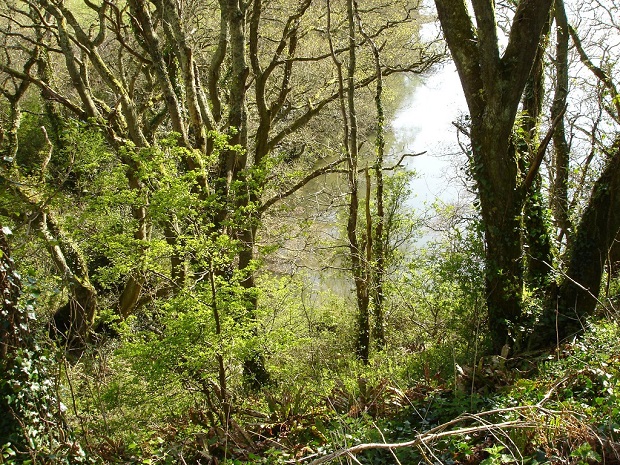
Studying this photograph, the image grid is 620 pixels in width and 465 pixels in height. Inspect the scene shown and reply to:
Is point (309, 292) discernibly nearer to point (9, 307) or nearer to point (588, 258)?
point (588, 258)

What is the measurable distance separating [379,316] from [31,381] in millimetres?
8434

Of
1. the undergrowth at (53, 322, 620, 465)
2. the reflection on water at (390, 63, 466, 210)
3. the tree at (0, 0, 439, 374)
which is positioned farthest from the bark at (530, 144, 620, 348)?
the reflection on water at (390, 63, 466, 210)

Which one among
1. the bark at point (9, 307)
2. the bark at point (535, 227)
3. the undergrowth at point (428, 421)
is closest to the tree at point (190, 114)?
the bark at point (9, 307)

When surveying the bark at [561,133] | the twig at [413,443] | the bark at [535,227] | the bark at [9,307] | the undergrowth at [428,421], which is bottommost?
the undergrowth at [428,421]

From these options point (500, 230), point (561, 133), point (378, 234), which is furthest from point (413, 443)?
point (378, 234)

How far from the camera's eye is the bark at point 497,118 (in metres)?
6.37

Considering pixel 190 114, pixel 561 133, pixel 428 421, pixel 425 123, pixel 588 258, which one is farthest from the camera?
pixel 425 123

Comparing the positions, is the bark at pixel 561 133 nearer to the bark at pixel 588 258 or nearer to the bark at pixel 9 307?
the bark at pixel 588 258

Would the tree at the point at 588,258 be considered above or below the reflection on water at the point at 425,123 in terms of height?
below

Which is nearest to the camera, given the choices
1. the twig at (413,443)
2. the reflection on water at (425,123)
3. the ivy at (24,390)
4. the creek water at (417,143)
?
the twig at (413,443)

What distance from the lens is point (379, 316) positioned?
39.4ft

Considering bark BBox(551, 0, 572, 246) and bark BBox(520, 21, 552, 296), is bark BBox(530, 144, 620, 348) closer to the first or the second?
bark BBox(520, 21, 552, 296)

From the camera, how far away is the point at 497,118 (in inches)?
258

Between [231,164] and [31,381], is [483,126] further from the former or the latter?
[31,381]
